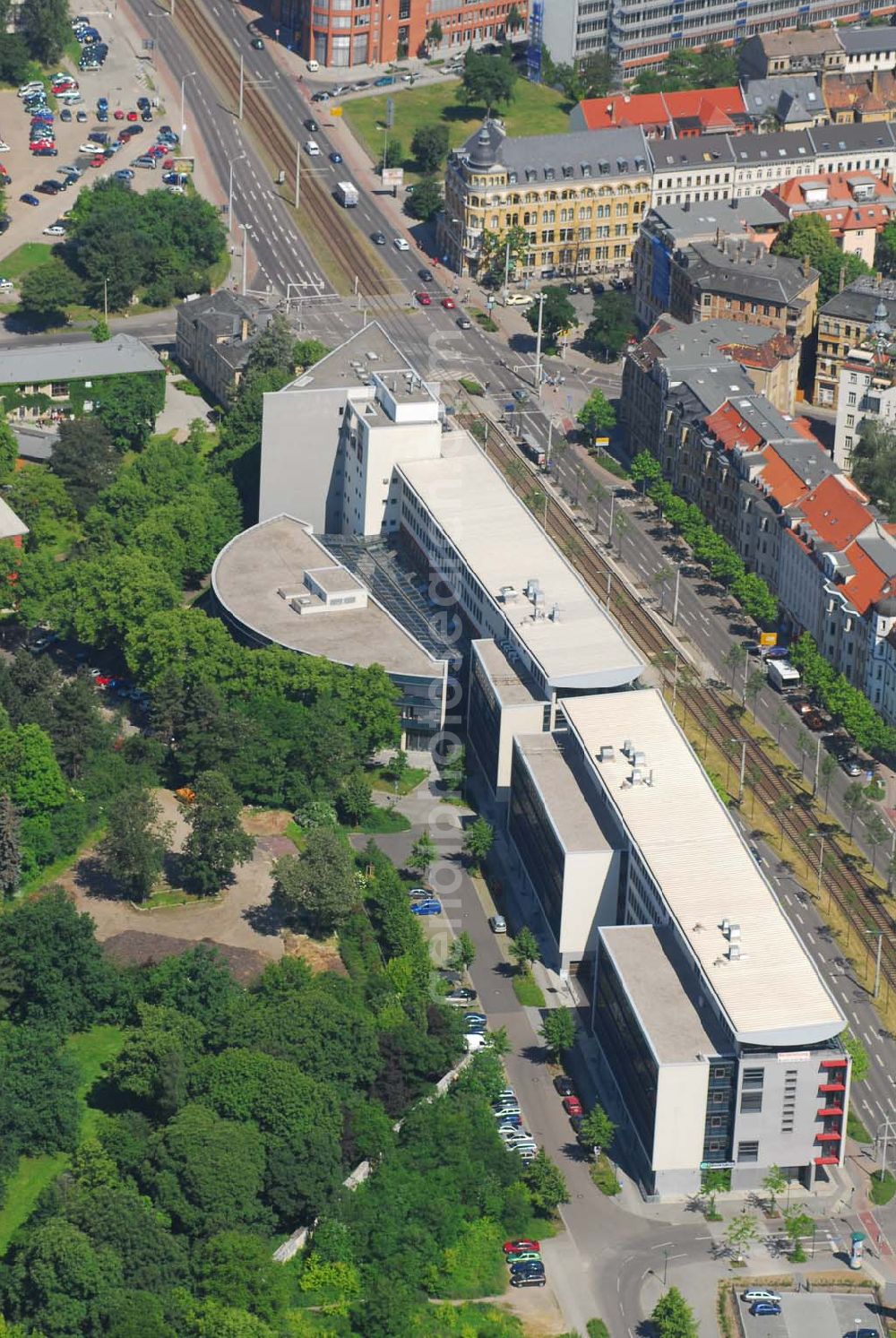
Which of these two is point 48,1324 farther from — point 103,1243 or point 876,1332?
point 876,1332

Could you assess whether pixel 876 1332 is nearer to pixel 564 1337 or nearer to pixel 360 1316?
pixel 564 1337

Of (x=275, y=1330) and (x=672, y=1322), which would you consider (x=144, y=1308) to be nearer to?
(x=275, y=1330)

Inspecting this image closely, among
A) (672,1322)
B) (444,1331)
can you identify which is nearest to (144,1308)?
(444,1331)

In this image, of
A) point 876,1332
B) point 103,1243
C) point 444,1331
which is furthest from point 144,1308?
point 876,1332

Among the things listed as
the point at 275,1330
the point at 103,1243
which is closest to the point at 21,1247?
the point at 103,1243
